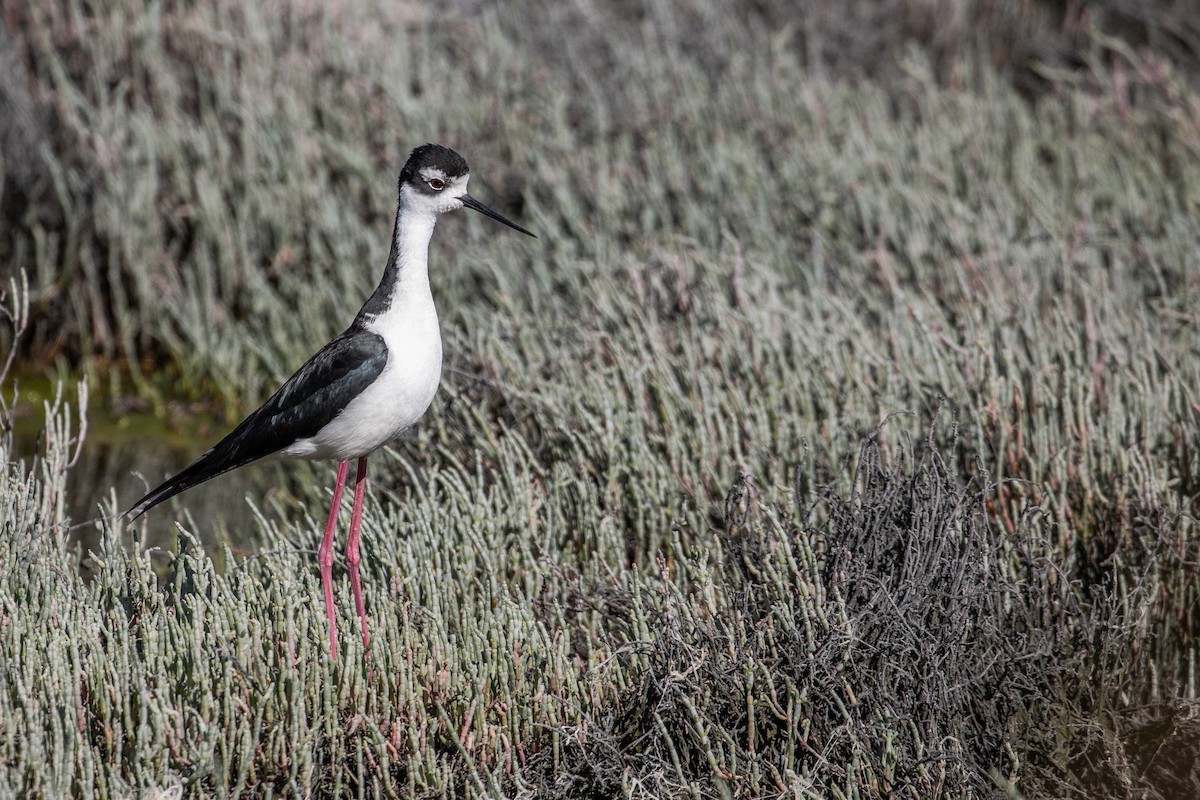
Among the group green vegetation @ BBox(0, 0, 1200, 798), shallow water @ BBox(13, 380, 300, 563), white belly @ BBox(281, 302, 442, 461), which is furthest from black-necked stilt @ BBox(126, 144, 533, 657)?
shallow water @ BBox(13, 380, 300, 563)

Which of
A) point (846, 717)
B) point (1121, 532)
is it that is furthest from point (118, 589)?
point (1121, 532)

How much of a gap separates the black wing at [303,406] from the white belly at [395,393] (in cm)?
2

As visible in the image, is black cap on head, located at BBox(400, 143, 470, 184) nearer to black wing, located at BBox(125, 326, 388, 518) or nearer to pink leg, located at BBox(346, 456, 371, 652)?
black wing, located at BBox(125, 326, 388, 518)

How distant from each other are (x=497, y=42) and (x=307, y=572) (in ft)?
14.0

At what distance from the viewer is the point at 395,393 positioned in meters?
3.42

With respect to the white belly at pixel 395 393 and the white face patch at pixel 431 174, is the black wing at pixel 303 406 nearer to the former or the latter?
the white belly at pixel 395 393

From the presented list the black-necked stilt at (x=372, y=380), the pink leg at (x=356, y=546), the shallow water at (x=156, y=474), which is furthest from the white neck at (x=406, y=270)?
the shallow water at (x=156, y=474)

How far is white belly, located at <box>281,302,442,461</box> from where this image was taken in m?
3.42

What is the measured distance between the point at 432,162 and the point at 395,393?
62cm

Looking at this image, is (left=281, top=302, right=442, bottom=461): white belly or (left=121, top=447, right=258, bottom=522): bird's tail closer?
(left=281, top=302, right=442, bottom=461): white belly

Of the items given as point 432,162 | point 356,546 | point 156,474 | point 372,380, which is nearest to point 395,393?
point 372,380

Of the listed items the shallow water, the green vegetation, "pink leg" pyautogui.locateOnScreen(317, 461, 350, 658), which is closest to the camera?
the green vegetation

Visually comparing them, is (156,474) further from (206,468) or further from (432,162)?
(432,162)

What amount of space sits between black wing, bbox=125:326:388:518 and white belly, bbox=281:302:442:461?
24mm
